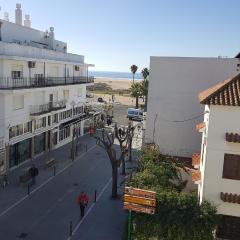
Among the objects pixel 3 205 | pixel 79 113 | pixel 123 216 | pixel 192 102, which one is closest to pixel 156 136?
pixel 192 102

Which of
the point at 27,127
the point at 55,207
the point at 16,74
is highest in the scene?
the point at 16,74

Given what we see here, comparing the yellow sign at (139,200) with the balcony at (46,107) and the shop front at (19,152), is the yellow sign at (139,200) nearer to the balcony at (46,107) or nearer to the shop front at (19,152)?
the shop front at (19,152)

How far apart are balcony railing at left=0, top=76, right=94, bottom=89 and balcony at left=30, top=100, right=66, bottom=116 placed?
1885mm

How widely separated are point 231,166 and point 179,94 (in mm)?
14534

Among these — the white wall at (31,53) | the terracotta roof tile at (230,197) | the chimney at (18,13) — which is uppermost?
the chimney at (18,13)

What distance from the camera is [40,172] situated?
33.4 m

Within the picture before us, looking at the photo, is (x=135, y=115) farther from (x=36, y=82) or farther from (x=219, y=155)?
(x=219, y=155)

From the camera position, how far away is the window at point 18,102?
108ft

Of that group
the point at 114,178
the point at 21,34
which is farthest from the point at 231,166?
the point at 21,34

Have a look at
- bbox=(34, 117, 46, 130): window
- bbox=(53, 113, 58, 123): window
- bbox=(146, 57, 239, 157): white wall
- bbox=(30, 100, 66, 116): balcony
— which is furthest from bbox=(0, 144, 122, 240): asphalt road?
bbox=(53, 113, 58, 123): window

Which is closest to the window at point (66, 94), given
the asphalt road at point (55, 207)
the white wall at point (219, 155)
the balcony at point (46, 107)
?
the balcony at point (46, 107)

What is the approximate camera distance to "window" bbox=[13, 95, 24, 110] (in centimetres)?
3297

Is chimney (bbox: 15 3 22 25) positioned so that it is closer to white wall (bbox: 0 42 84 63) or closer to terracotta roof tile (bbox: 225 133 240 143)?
white wall (bbox: 0 42 84 63)

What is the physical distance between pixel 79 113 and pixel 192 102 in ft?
66.4
